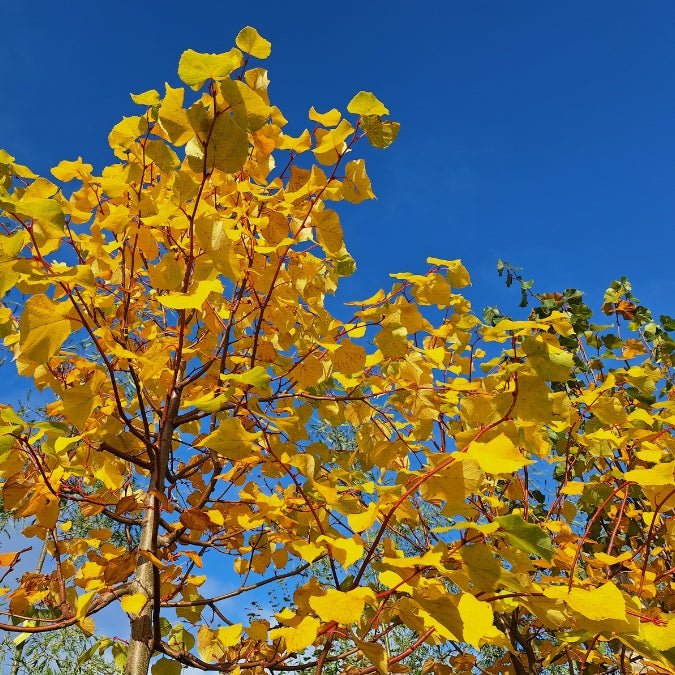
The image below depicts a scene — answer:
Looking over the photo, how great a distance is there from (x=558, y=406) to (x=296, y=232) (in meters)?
0.90

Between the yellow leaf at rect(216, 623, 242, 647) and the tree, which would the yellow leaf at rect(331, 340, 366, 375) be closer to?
the tree

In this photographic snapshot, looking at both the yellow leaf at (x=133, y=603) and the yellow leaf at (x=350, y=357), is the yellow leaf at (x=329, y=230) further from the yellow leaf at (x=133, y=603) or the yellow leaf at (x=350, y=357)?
the yellow leaf at (x=133, y=603)

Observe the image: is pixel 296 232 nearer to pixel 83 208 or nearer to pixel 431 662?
pixel 83 208

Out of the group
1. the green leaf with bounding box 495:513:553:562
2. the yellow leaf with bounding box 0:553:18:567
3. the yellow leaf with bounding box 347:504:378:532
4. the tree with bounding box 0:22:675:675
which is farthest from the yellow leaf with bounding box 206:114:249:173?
the yellow leaf with bounding box 0:553:18:567

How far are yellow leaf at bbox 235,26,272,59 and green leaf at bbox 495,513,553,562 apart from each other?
1.01 m

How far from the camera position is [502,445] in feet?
2.30

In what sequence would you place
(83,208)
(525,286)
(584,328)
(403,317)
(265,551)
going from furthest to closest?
(525,286) < (584,328) < (265,551) < (83,208) < (403,317)

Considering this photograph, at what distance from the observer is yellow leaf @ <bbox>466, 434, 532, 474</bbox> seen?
657 mm

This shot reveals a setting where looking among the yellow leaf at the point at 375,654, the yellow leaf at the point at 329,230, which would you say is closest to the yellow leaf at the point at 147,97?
the yellow leaf at the point at 329,230

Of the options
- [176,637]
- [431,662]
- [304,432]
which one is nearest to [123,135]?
[304,432]

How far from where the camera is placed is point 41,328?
3.02 feet

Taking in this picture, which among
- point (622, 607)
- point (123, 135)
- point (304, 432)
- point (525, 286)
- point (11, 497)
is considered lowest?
point (622, 607)

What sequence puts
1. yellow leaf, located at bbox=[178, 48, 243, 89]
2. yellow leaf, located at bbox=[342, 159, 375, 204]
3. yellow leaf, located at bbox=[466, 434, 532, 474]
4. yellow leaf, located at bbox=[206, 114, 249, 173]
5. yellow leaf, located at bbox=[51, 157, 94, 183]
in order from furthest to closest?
yellow leaf, located at bbox=[51, 157, 94, 183]
yellow leaf, located at bbox=[342, 159, 375, 204]
yellow leaf, located at bbox=[206, 114, 249, 173]
yellow leaf, located at bbox=[178, 48, 243, 89]
yellow leaf, located at bbox=[466, 434, 532, 474]

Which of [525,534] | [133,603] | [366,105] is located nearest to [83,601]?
[133,603]
